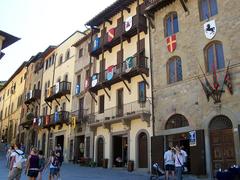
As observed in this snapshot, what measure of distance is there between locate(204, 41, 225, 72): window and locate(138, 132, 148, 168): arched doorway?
271 inches

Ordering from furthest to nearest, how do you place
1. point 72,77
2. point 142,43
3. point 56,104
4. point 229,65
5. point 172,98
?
point 56,104 < point 72,77 < point 142,43 < point 172,98 < point 229,65

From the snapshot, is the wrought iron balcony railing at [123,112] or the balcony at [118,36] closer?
the wrought iron balcony railing at [123,112]

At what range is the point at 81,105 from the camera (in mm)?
31578

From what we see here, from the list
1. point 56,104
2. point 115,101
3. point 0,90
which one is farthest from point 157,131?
point 0,90

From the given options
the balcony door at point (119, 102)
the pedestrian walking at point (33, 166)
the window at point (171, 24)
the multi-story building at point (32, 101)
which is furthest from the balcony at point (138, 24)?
the multi-story building at point (32, 101)

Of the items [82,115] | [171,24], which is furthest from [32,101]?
[171,24]

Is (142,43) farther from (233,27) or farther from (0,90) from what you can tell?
(0,90)

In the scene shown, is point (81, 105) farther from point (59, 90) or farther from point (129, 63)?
point (129, 63)

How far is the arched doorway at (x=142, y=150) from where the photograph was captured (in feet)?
73.8

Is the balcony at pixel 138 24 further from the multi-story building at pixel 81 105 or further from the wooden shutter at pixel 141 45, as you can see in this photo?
the multi-story building at pixel 81 105

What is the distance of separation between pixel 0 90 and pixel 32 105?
79.5ft

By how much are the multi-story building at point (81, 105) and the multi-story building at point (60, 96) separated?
0.99 metres

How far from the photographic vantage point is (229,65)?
704 inches

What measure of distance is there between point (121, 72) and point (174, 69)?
4.94m
